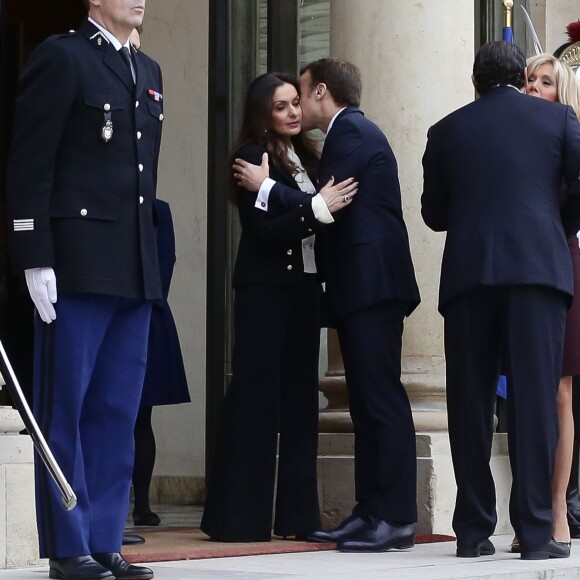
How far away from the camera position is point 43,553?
518 cm

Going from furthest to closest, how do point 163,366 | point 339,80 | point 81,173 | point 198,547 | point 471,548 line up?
point 163,366 < point 339,80 < point 198,547 < point 471,548 < point 81,173

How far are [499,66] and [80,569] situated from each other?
2.49 metres

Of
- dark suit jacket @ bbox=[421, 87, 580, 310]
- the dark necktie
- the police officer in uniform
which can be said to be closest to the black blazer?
dark suit jacket @ bbox=[421, 87, 580, 310]

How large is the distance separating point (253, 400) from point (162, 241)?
104 cm

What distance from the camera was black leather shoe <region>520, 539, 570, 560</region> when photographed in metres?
6.09

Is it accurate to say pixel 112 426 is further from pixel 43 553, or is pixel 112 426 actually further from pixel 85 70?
pixel 85 70

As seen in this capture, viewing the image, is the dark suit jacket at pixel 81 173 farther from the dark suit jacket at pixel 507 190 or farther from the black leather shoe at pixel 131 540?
the black leather shoe at pixel 131 540

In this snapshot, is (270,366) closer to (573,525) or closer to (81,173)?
(573,525)

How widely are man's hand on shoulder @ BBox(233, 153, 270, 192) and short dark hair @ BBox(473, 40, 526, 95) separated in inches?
36.9

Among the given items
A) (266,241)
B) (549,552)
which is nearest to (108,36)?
(266,241)

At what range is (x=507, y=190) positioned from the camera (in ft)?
20.1

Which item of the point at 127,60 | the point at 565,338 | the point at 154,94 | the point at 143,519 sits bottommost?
the point at 143,519

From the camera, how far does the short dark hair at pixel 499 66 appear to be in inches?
248

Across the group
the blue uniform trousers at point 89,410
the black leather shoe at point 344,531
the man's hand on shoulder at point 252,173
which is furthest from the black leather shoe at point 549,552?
the man's hand on shoulder at point 252,173
